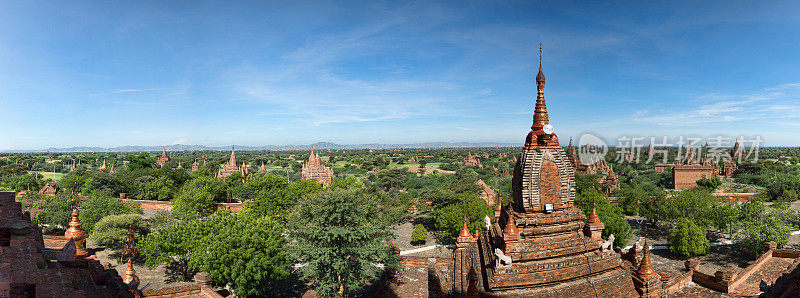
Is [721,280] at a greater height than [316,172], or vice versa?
[316,172]

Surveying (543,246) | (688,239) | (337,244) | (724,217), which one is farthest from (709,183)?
(337,244)

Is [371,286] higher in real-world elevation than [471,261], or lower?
lower

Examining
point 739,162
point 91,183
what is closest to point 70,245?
point 91,183

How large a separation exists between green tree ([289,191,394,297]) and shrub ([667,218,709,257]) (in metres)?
22.8

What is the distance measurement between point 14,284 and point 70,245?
152 cm

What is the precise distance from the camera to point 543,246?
1055 cm

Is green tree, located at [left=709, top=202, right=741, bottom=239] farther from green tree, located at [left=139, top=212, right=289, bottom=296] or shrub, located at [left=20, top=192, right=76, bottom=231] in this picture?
shrub, located at [left=20, top=192, right=76, bottom=231]

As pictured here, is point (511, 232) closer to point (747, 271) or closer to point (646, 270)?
point (646, 270)

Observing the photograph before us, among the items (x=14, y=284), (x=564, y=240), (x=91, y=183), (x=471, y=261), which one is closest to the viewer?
(x=14, y=284)

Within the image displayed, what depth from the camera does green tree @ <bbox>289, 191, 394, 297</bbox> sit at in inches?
613

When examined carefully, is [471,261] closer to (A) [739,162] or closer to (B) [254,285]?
(B) [254,285]

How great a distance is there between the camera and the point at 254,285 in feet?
52.7

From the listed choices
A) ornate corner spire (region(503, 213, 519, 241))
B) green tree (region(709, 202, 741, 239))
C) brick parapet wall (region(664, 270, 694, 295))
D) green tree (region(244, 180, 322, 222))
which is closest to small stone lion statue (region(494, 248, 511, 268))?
ornate corner spire (region(503, 213, 519, 241))

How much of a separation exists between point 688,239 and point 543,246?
2147 centimetres
